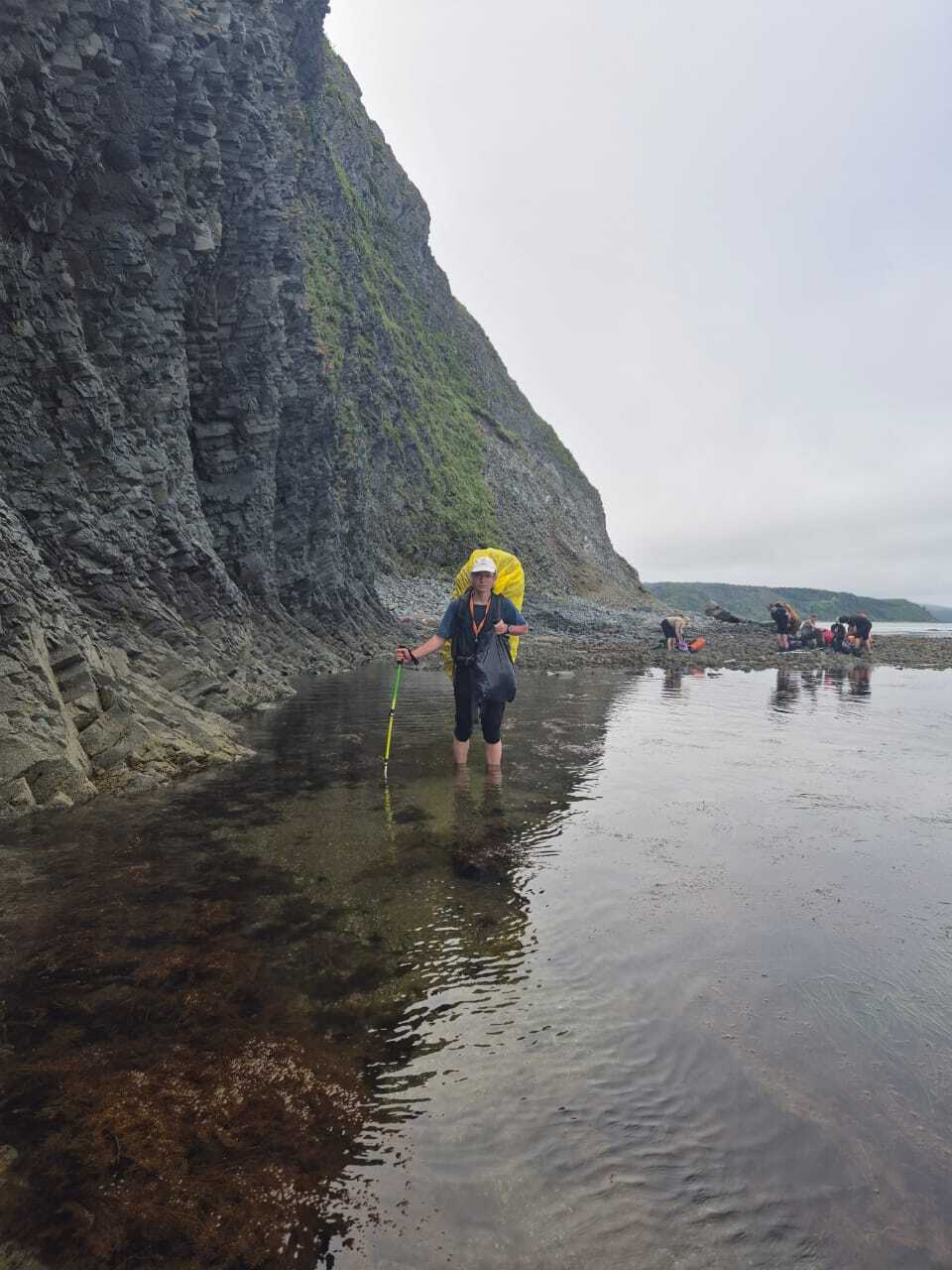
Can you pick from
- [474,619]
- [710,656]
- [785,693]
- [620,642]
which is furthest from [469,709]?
[620,642]

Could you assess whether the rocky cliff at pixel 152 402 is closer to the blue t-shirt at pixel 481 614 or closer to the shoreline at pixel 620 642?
the blue t-shirt at pixel 481 614

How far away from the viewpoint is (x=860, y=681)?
83.1ft

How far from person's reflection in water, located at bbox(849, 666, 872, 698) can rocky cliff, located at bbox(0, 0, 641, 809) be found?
1674 cm

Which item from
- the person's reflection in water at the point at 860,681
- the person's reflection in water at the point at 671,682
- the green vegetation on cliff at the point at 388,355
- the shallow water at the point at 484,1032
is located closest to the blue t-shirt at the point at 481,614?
the shallow water at the point at 484,1032

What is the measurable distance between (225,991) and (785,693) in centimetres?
1985

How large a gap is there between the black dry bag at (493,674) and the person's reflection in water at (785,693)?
31.8 ft

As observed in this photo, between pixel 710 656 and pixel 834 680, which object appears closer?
pixel 834 680

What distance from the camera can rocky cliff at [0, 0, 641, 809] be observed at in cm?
962

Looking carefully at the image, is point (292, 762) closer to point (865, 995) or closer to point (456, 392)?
point (865, 995)

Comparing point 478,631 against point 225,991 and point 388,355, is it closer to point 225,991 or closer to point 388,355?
point 225,991

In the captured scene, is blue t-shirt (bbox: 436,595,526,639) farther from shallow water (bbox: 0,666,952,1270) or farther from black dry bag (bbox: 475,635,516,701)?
shallow water (bbox: 0,666,952,1270)

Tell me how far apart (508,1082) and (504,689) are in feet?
21.5

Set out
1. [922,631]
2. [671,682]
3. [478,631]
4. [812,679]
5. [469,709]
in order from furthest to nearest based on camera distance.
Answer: [922,631] → [812,679] → [671,682] → [469,709] → [478,631]

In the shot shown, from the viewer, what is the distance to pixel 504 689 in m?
9.66
